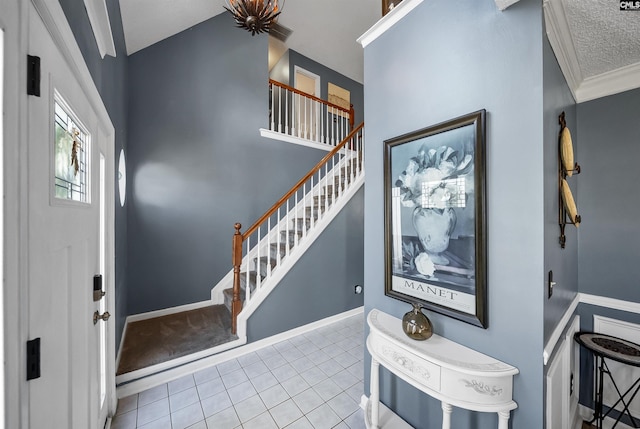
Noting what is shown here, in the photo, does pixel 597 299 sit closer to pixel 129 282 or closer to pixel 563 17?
pixel 563 17

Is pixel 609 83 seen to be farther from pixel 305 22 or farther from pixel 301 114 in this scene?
pixel 305 22

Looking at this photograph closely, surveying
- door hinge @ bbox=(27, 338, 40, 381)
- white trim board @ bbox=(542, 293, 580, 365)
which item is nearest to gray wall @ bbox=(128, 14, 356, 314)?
white trim board @ bbox=(542, 293, 580, 365)

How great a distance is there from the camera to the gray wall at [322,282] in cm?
285

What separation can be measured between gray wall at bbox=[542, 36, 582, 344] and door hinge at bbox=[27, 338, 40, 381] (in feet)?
6.00

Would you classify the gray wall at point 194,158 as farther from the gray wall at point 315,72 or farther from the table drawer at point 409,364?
the table drawer at point 409,364

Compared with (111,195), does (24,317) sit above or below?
below

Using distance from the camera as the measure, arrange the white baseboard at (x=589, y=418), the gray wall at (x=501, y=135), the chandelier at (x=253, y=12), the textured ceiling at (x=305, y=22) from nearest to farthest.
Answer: the gray wall at (x=501, y=135) → the white baseboard at (x=589, y=418) → the chandelier at (x=253, y=12) → the textured ceiling at (x=305, y=22)

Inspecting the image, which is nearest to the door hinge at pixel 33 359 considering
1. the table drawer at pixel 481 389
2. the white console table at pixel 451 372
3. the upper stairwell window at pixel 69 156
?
the upper stairwell window at pixel 69 156

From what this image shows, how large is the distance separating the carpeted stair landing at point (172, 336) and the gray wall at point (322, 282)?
456 millimetres

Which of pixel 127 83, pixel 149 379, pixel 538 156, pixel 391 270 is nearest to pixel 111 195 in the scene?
pixel 149 379

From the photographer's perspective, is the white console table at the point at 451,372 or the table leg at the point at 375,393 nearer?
the white console table at the point at 451,372

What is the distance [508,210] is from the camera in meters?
1.17

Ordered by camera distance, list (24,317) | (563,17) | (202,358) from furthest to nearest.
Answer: (202,358)
(563,17)
(24,317)

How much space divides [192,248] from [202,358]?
1.49 m
